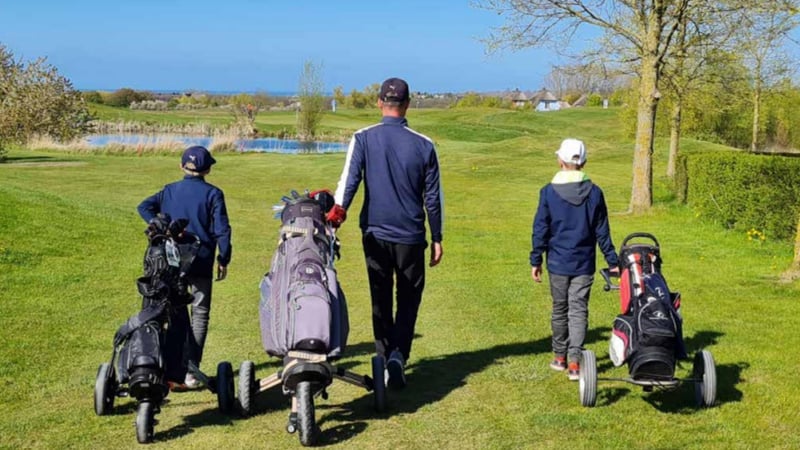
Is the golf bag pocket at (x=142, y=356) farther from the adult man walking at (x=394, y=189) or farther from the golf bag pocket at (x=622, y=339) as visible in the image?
the golf bag pocket at (x=622, y=339)

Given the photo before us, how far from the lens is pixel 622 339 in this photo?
653 cm

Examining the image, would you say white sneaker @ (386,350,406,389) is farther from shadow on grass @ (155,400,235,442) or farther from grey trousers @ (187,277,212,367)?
grey trousers @ (187,277,212,367)

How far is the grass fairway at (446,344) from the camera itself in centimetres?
610

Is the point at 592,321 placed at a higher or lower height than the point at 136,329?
lower

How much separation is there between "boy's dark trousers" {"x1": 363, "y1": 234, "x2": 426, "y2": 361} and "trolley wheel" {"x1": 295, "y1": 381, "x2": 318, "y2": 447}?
1.58 m

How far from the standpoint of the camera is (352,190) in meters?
6.85

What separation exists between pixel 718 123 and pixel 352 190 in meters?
51.4

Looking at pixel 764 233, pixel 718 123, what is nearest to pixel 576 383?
pixel 764 233

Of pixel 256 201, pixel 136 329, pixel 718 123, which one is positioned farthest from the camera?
pixel 718 123

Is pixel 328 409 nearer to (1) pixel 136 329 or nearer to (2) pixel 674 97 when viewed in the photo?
(1) pixel 136 329

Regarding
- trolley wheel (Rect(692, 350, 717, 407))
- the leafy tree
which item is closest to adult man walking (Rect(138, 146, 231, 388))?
trolley wheel (Rect(692, 350, 717, 407))

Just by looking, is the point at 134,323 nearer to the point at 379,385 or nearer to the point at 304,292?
the point at 304,292

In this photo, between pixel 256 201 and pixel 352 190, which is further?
pixel 256 201

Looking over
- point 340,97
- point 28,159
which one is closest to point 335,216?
point 28,159
